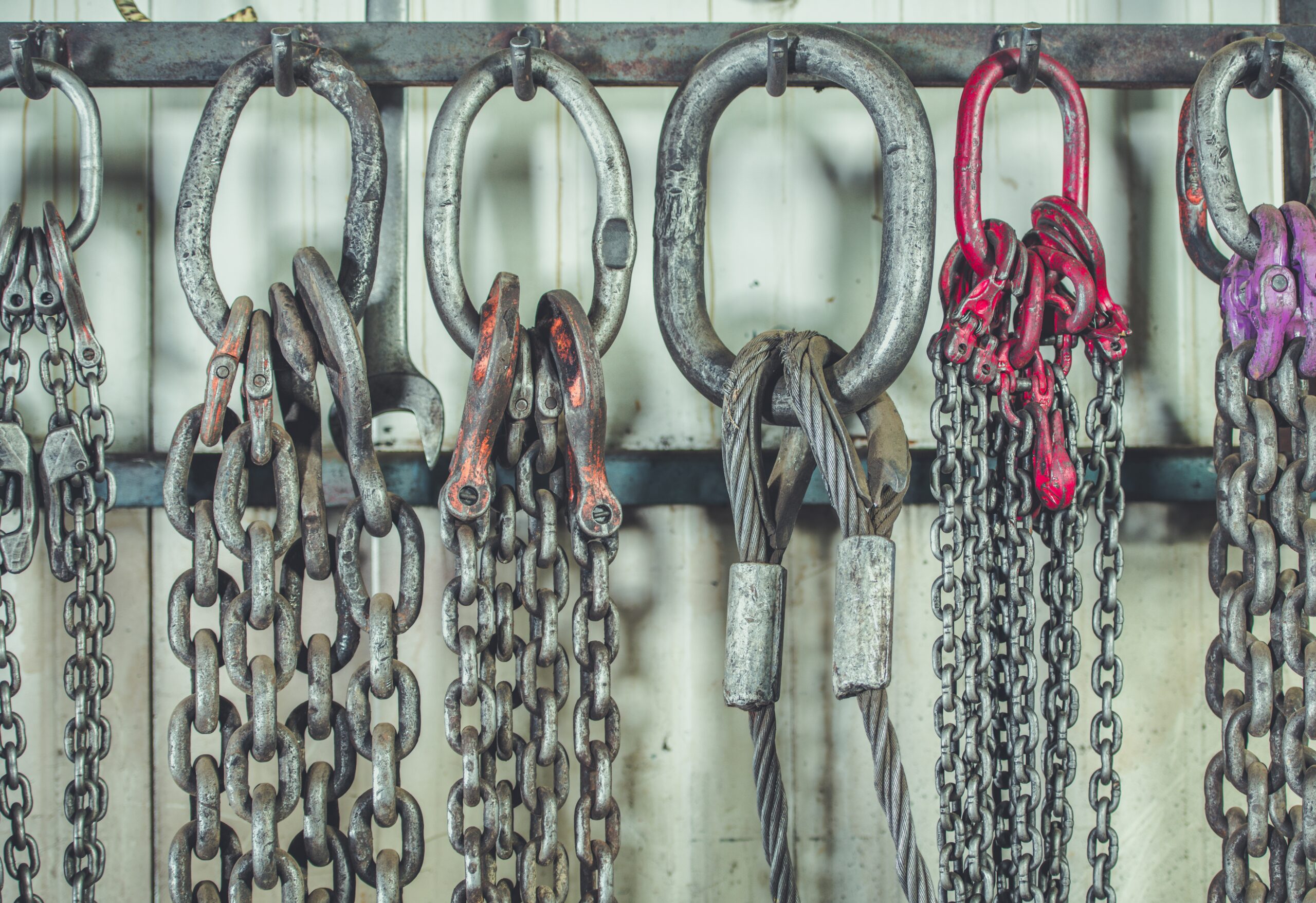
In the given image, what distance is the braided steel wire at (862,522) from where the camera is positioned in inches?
31.2

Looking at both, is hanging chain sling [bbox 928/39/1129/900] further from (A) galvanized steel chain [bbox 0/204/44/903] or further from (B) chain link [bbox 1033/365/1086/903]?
(A) galvanized steel chain [bbox 0/204/44/903]

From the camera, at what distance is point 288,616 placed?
80cm

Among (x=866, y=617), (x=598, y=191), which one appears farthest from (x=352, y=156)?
(x=866, y=617)

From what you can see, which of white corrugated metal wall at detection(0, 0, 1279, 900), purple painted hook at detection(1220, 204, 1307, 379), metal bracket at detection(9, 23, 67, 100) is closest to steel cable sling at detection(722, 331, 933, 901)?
white corrugated metal wall at detection(0, 0, 1279, 900)

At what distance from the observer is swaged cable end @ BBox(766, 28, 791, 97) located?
900mm

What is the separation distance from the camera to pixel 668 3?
1100 millimetres

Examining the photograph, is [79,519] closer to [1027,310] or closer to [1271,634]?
[1027,310]

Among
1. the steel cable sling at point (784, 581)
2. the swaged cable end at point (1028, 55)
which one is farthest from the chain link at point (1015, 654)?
the swaged cable end at point (1028, 55)

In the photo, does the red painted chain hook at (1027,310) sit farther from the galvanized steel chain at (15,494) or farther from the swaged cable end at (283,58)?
the galvanized steel chain at (15,494)

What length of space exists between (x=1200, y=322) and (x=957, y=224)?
0.43 m

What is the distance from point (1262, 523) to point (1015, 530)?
22 centimetres

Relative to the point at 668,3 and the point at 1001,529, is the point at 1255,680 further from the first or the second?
the point at 668,3

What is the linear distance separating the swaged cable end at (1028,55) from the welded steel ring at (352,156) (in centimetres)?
66

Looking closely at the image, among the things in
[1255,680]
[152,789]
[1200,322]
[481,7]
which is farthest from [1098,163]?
[152,789]
